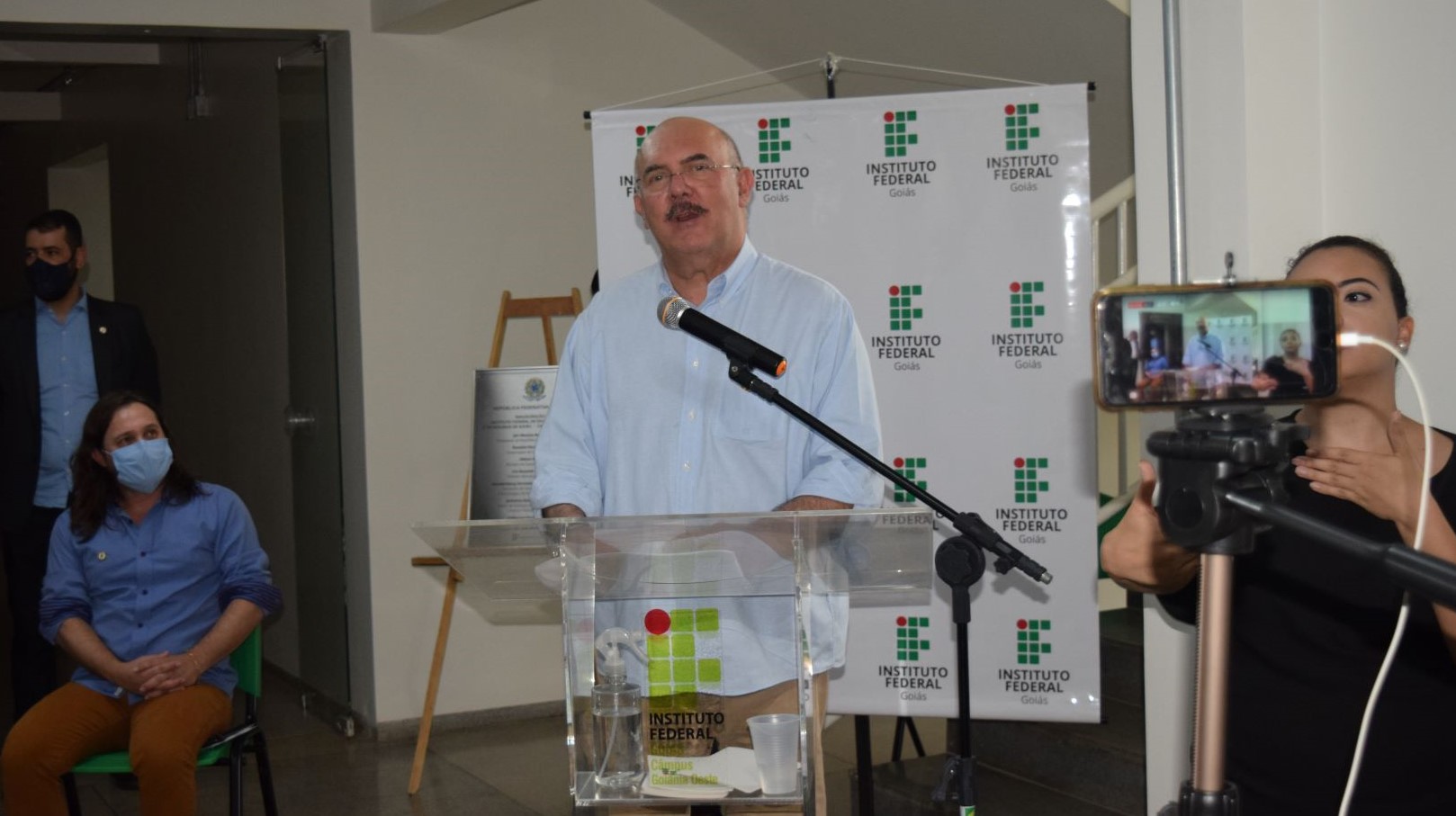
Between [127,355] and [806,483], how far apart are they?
341cm

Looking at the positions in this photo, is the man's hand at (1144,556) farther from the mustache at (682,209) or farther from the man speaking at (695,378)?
the mustache at (682,209)

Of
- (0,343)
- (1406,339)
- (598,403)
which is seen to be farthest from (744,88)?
(1406,339)

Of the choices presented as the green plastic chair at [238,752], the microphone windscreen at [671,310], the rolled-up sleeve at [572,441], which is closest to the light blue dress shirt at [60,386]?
the green plastic chair at [238,752]

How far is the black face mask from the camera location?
16.2 ft

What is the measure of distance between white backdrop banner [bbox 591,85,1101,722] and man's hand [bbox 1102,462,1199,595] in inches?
70.4

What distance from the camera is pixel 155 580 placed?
12.1 feet

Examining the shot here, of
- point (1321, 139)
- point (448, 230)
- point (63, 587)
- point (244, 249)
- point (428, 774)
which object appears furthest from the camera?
point (244, 249)

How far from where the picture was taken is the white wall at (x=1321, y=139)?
2.60 metres

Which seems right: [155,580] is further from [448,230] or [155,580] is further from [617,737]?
[448,230]

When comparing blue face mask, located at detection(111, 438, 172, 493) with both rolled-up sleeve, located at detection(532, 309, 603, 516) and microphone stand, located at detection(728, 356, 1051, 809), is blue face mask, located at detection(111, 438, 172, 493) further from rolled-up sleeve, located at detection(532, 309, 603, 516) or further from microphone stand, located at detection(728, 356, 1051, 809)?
microphone stand, located at detection(728, 356, 1051, 809)

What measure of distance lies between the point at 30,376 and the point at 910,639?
10.8 ft

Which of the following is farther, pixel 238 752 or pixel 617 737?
pixel 238 752

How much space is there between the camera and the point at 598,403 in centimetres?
292

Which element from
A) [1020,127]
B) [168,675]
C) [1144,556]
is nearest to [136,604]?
[168,675]
